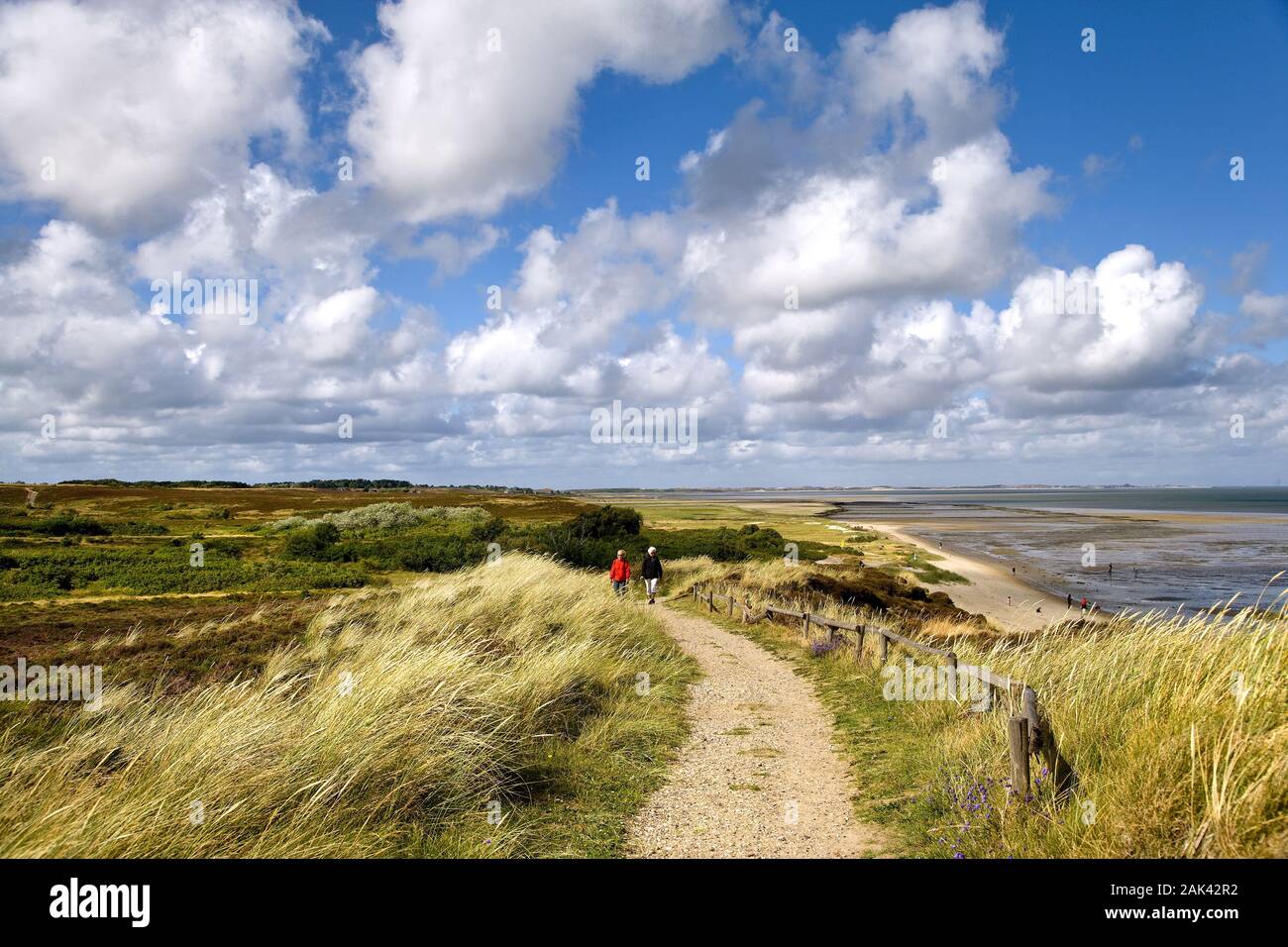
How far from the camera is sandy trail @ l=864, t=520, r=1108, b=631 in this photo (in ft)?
86.2

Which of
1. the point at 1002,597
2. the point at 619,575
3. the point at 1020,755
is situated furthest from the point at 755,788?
the point at 1002,597

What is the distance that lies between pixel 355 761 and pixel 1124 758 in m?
5.53

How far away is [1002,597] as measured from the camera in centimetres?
3309

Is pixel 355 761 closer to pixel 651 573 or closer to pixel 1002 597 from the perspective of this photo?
pixel 651 573

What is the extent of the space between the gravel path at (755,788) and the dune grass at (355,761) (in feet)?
1.16

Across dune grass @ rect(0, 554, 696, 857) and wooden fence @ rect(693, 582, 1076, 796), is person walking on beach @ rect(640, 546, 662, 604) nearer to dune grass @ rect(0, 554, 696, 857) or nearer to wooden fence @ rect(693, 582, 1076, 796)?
wooden fence @ rect(693, 582, 1076, 796)

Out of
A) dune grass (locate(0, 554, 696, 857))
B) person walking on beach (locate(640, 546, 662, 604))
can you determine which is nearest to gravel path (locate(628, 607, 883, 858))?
dune grass (locate(0, 554, 696, 857))

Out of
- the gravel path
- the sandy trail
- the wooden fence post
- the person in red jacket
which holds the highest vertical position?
the wooden fence post

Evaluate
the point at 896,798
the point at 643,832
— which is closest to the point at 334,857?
the point at 643,832

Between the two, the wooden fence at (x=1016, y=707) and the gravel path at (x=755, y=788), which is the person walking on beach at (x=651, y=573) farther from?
the gravel path at (x=755, y=788)

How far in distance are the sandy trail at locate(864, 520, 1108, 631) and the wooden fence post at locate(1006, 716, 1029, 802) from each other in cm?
1707

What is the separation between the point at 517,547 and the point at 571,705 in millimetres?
26505
